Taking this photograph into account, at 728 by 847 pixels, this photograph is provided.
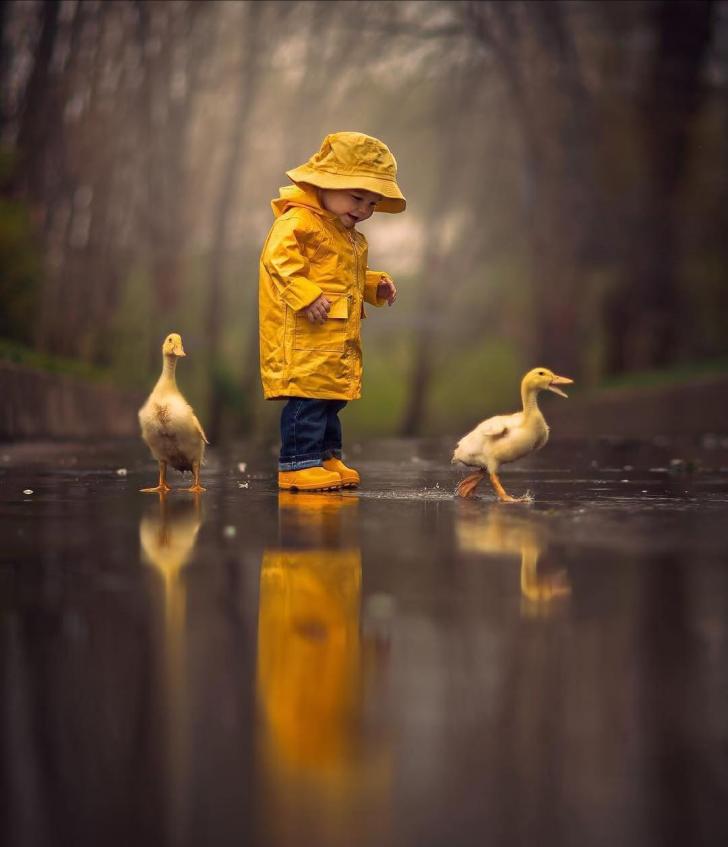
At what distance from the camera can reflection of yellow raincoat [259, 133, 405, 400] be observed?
901 centimetres

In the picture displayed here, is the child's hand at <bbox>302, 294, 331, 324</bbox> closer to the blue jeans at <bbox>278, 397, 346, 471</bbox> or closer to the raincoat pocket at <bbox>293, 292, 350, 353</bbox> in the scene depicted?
the raincoat pocket at <bbox>293, 292, 350, 353</bbox>

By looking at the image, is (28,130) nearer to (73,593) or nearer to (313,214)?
(313,214)

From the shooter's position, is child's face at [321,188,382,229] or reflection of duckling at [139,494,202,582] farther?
child's face at [321,188,382,229]

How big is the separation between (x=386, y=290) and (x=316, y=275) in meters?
0.82

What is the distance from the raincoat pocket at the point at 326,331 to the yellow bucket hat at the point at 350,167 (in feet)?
2.23

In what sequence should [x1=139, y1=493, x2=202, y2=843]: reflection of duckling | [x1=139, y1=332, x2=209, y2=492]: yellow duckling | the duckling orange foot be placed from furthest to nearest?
the duckling orange foot → [x1=139, y1=332, x2=209, y2=492]: yellow duckling → [x1=139, y1=493, x2=202, y2=843]: reflection of duckling

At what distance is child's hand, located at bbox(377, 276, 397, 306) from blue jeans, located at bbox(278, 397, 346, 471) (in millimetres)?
796

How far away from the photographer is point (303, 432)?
9289mm

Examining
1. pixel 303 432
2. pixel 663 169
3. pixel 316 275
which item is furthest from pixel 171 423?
pixel 663 169

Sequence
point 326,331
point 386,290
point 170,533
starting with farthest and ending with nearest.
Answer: point 386,290 → point 326,331 → point 170,533

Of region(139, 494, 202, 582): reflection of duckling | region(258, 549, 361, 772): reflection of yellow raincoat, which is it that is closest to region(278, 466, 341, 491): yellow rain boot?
region(139, 494, 202, 582): reflection of duckling

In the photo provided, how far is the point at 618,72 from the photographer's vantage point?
85.8ft

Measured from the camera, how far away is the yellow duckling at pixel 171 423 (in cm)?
861

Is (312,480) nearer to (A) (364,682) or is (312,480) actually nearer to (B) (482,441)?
(B) (482,441)
